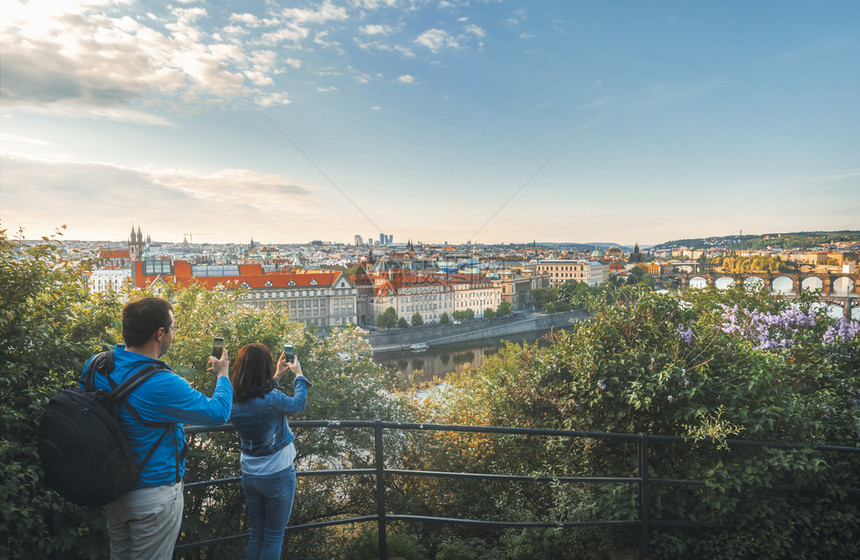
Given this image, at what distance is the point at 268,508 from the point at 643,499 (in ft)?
5.12

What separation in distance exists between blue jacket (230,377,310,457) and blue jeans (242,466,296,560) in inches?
3.8

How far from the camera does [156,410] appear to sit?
1412mm

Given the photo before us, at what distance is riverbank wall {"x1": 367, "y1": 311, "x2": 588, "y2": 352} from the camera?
47.2 meters

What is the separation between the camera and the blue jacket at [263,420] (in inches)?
68.5

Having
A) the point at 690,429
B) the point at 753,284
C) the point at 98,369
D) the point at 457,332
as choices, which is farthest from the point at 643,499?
the point at 457,332

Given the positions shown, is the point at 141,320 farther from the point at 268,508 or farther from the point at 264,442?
the point at 268,508

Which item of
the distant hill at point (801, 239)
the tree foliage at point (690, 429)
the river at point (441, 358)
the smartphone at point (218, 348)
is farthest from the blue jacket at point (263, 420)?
the river at point (441, 358)

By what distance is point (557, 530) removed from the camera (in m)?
2.30

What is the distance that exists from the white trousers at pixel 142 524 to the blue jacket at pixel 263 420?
30 cm

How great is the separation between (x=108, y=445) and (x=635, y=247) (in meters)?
110

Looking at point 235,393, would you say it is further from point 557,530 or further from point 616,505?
point 616,505

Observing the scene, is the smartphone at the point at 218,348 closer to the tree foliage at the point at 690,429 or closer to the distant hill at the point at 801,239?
the tree foliage at the point at 690,429

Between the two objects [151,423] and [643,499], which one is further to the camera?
[643,499]

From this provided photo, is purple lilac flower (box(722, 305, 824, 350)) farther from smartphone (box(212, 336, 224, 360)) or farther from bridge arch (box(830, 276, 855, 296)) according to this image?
bridge arch (box(830, 276, 855, 296))
